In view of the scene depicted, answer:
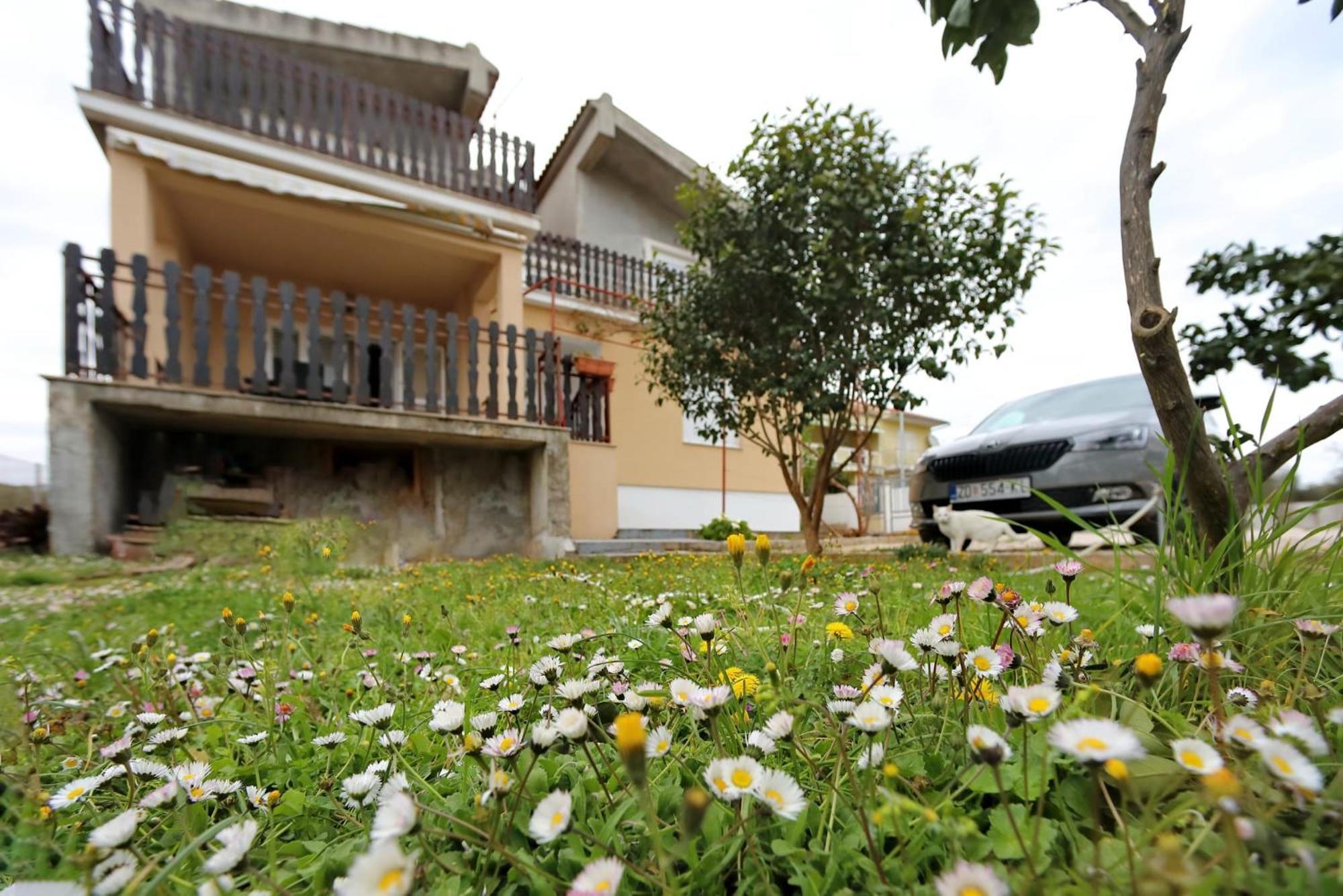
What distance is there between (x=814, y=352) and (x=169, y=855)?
4827 millimetres

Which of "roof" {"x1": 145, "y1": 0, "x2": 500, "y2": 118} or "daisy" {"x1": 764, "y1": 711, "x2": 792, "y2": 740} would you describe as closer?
"daisy" {"x1": 764, "y1": 711, "x2": 792, "y2": 740}

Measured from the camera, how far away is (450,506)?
6555mm

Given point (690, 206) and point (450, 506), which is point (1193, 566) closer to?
point (690, 206)

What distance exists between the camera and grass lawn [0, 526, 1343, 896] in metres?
0.56

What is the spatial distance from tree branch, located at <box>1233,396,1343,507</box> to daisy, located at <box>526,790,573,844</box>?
1669 millimetres

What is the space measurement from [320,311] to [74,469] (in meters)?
3.07

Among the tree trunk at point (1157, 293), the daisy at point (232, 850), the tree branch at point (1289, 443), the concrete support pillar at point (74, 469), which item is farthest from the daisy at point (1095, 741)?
the concrete support pillar at point (74, 469)

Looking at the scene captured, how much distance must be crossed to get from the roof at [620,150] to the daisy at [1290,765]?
1053cm

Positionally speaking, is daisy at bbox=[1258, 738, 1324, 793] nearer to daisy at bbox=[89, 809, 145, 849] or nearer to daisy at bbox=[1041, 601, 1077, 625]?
daisy at bbox=[1041, 601, 1077, 625]

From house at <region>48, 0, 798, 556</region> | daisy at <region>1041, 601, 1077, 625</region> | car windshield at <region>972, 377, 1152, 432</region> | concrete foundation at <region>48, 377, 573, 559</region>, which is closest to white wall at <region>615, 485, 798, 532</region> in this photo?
house at <region>48, 0, 798, 556</region>

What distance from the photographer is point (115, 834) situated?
62cm

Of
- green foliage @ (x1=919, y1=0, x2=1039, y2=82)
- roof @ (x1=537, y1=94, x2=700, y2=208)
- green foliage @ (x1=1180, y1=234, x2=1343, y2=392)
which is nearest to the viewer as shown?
green foliage @ (x1=919, y1=0, x2=1039, y2=82)

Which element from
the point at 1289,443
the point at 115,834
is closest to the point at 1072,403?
the point at 1289,443

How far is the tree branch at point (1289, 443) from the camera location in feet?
4.52
